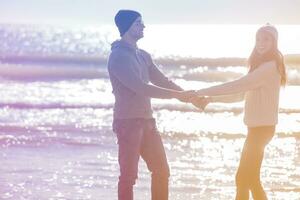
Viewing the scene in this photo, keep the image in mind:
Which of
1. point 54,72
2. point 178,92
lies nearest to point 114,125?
point 178,92

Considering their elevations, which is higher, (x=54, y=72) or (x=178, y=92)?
(x=54, y=72)

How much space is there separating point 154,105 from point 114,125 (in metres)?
17.5

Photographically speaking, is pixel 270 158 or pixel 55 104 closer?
pixel 270 158

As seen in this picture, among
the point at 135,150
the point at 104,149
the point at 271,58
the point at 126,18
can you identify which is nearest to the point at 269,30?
the point at 271,58

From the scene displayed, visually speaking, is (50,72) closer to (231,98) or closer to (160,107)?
(160,107)

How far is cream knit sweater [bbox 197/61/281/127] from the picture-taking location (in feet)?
23.2

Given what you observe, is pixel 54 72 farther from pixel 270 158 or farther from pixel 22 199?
pixel 22 199

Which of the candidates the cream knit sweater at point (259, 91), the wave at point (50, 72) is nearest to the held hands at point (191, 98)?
the cream knit sweater at point (259, 91)

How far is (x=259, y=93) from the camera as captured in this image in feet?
23.5

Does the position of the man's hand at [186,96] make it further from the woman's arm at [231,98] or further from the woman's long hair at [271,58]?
the woman's long hair at [271,58]

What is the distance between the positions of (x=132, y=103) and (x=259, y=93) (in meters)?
1.20

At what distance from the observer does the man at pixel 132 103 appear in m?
6.91

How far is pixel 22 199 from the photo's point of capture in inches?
383

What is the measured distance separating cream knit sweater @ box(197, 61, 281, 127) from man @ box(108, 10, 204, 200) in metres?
0.58
